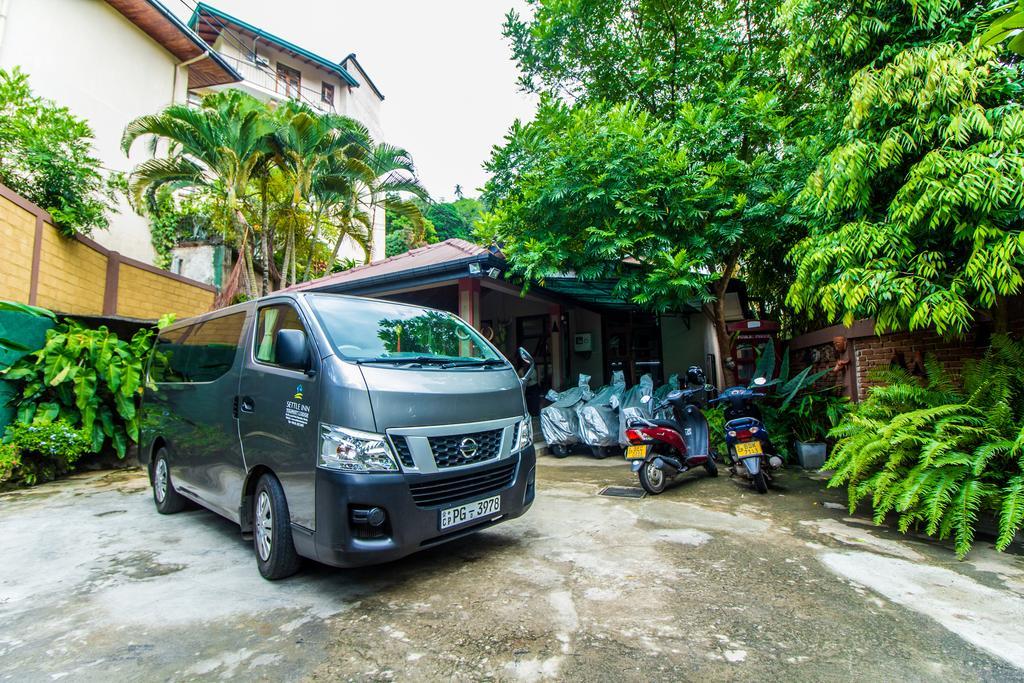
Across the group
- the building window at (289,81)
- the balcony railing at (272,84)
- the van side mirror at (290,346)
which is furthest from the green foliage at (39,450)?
the building window at (289,81)

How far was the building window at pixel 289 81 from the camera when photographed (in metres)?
21.4

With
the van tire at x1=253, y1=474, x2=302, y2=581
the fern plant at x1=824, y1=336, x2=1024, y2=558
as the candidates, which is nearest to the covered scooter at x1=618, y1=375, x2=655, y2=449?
the fern plant at x1=824, y1=336, x2=1024, y2=558

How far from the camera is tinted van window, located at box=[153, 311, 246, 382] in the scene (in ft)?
11.6

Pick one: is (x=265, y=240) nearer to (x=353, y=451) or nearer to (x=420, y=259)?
(x=420, y=259)

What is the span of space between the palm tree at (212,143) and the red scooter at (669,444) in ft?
31.4

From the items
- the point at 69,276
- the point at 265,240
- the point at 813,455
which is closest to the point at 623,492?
the point at 813,455

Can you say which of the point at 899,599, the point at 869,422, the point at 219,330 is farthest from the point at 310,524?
the point at 869,422

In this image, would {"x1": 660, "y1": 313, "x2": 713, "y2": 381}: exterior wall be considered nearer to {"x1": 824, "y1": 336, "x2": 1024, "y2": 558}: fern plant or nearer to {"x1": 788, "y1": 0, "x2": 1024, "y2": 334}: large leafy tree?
→ {"x1": 788, "y1": 0, "x2": 1024, "y2": 334}: large leafy tree

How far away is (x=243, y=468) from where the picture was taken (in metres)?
3.10

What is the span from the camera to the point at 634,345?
11.0 metres

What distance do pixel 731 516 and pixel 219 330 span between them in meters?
4.42

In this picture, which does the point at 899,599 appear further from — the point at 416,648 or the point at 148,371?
the point at 148,371

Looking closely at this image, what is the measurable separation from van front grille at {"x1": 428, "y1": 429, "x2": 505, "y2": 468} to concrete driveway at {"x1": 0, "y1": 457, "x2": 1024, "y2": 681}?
2.35 ft

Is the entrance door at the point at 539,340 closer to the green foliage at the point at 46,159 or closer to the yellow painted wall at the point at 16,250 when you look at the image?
the green foliage at the point at 46,159
